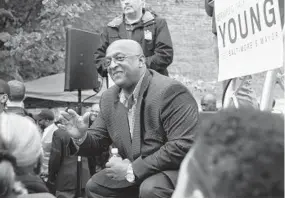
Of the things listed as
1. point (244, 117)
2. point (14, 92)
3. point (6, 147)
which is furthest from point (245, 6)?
point (14, 92)

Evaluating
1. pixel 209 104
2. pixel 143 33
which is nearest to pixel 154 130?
pixel 143 33

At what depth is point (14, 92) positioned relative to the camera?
644cm

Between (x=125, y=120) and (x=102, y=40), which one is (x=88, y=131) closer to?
(x=125, y=120)

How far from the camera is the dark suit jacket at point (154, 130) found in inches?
159

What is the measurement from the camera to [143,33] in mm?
6016

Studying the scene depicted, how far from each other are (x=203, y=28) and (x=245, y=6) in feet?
38.8

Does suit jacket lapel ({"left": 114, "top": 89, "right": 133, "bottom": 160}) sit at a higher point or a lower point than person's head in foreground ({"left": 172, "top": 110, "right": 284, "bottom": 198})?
higher

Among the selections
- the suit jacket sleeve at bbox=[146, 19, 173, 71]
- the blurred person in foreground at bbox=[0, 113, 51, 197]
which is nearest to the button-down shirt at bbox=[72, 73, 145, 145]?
the suit jacket sleeve at bbox=[146, 19, 173, 71]

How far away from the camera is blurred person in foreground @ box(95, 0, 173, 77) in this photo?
5832 mm

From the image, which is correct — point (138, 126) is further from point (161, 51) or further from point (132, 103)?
point (161, 51)

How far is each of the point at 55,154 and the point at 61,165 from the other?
0.62ft

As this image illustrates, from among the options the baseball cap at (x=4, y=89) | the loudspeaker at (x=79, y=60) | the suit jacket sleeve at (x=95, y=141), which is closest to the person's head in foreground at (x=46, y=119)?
the loudspeaker at (x=79, y=60)

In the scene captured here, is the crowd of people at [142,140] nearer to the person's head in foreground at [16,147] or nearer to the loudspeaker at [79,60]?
the person's head in foreground at [16,147]

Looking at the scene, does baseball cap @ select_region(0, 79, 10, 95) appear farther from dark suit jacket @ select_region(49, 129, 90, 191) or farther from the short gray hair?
the short gray hair
